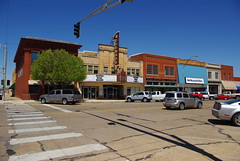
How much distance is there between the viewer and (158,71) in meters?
42.6

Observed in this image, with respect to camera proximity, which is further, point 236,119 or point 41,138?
point 236,119

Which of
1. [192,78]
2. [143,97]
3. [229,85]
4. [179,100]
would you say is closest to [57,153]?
[179,100]

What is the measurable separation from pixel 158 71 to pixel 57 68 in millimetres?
23686

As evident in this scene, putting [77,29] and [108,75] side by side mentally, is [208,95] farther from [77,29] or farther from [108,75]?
[77,29]

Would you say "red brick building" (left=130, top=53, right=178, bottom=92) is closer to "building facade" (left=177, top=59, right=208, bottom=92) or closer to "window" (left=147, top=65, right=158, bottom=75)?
"window" (left=147, top=65, right=158, bottom=75)

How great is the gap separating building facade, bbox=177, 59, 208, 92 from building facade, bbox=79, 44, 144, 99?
12.4 meters

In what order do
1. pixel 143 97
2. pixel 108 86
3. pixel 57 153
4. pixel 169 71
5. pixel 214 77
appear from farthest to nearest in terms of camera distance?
1. pixel 214 77
2. pixel 169 71
3. pixel 108 86
4. pixel 143 97
5. pixel 57 153

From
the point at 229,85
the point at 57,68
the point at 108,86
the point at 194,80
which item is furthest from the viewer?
the point at 229,85

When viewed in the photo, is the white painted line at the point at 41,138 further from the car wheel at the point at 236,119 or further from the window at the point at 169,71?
the window at the point at 169,71

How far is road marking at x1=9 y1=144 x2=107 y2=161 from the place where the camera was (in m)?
4.83

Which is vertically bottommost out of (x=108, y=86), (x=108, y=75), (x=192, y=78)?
(x=108, y=86)

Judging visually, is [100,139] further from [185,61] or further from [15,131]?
[185,61]

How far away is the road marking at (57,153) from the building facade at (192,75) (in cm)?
4198

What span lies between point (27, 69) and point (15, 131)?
83.4ft
